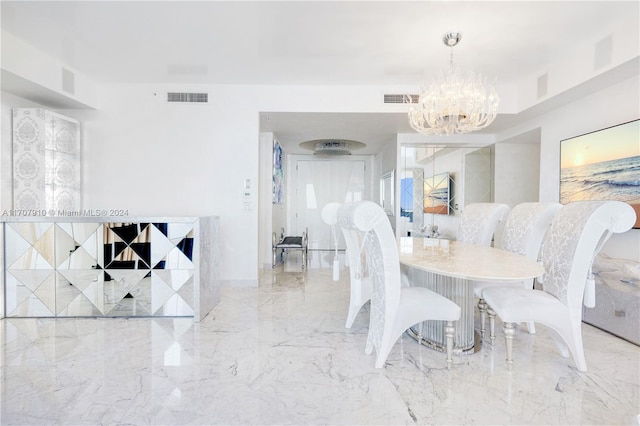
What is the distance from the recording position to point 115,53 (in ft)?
9.99

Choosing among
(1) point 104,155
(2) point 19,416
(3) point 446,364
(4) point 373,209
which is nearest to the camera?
(2) point 19,416

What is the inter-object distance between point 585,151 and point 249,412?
399 cm

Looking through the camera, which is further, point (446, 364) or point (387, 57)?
point (387, 57)

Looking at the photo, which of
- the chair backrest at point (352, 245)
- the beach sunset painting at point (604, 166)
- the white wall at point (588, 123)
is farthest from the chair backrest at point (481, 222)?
the chair backrest at point (352, 245)

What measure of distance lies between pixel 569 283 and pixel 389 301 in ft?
3.75

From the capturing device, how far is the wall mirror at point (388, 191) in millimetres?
5434

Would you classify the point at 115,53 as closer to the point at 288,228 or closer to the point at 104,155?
the point at 104,155

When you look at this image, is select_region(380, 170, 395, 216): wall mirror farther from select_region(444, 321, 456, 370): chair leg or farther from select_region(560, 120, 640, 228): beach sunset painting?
select_region(444, 321, 456, 370): chair leg

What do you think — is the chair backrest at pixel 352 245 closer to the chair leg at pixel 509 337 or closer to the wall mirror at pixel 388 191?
the chair leg at pixel 509 337

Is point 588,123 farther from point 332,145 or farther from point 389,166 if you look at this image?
point 332,145

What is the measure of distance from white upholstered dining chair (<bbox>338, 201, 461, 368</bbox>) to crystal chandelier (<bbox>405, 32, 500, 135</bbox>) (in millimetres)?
1413

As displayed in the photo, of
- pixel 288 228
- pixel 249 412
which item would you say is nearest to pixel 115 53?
pixel 249 412

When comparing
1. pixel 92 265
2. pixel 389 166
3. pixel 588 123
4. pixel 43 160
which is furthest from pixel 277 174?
pixel 588 123

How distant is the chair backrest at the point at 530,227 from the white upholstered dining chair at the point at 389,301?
112 cm
